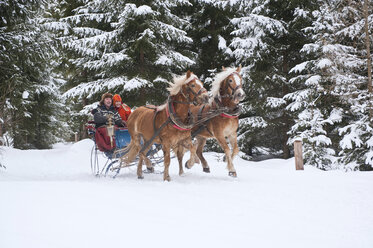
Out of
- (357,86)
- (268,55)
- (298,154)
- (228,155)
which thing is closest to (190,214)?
(228,155)

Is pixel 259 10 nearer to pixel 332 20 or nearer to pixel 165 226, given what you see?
pixel 332 20

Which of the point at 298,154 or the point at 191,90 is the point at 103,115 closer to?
the point at 191,90

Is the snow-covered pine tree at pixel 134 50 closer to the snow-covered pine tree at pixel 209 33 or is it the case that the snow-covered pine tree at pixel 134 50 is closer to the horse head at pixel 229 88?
the snow-covered pine tree at pixel 209 33

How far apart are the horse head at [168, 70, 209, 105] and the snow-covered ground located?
1577 millimetres

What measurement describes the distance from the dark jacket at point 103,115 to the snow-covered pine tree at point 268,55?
687 cm

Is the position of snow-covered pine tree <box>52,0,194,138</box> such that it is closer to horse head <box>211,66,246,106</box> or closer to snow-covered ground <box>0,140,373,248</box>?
horse head <box>211,66,246,106</box>

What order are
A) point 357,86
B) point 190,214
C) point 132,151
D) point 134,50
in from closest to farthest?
1. point 190,214
2. point 132,151
3. point 357,86
4. point 134,50

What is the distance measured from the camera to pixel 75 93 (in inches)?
560

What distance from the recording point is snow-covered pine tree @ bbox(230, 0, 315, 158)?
1314 centimetres

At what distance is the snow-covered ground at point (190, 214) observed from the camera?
307 cm

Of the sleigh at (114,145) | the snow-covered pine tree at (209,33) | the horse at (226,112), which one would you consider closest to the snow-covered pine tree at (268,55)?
the snow-covered pine tree at (209,33)

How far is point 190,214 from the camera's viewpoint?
158 inches

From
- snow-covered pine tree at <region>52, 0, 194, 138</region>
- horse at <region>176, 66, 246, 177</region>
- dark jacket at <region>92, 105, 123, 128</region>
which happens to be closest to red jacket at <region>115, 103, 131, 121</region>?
dark jacket at <region>92, 105, 123, 128</region>

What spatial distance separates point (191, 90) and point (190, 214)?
2662mm
